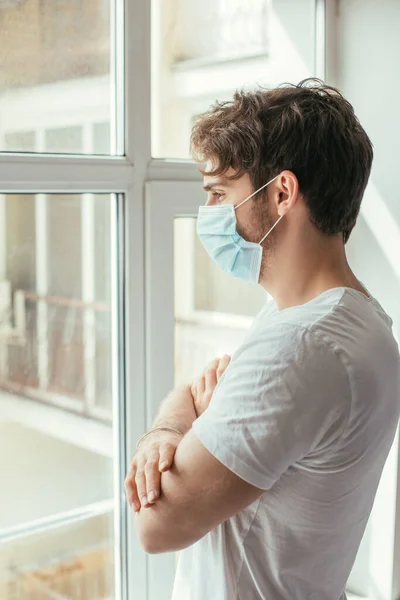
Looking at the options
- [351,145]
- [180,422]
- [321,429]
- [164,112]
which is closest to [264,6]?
[164,112]

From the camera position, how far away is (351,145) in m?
1.19

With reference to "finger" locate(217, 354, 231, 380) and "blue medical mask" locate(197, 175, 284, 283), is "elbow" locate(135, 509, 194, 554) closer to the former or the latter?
"finger" locate(217, 354, 231, 380)

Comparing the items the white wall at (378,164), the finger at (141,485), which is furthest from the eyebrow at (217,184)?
the white wall at (378,164)

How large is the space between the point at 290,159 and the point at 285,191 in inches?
2.0

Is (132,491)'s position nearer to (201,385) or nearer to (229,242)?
(201,385)

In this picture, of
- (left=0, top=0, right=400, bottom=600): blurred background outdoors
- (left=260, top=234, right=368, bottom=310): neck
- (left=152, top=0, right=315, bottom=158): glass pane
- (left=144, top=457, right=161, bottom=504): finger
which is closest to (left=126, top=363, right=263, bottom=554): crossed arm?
(left=144, top=457, right=161, bottom=504): finger

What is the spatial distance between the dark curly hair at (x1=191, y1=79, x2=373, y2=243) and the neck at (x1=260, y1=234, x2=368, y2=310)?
0.10 feet

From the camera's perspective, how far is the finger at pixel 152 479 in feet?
3.59

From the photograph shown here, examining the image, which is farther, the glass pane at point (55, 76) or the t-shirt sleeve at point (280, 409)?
the glass pane at point (55, 76)

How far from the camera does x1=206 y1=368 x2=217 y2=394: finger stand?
1.34 m

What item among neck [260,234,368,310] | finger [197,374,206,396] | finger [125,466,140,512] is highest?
neck [260,234,368,310]

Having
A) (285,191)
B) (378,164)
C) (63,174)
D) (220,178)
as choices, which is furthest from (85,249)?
(378,164)

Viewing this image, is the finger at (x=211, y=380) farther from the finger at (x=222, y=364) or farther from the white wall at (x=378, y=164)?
the white wall at (x=378, y=164)

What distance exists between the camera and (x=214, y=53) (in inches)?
68.4
